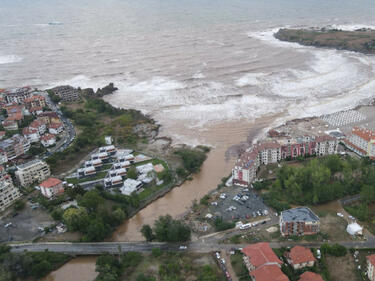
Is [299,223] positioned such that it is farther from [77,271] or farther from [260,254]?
[77,271]

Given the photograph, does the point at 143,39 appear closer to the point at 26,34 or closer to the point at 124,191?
the point at 26,34

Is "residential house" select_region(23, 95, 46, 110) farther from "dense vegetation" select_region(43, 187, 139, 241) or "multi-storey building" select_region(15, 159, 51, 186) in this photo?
"dense vegetation" select_region(43, 187, 139, 241)

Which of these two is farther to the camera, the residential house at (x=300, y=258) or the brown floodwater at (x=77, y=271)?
the brown floodwater at (x=77, y=271)

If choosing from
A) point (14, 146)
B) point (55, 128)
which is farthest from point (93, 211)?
point (55, 128)

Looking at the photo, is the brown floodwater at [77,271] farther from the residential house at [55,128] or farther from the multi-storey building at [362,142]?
the multi-storey building at [362,142]

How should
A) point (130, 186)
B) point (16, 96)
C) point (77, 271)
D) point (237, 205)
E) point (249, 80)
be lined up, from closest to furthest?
1. point (77, 271)
2. point (237, 205)
3. point (130, 186)
4. point (16, 96)
5. point (249, 80)

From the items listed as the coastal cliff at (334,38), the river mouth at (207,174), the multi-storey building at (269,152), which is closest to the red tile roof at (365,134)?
the multi-storey building at (269,152)

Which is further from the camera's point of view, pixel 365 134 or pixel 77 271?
pixel 365 134
